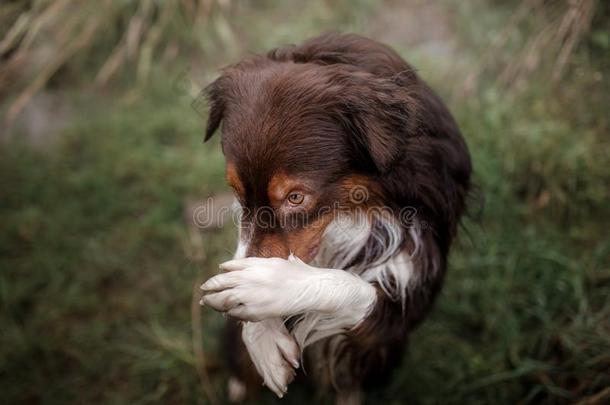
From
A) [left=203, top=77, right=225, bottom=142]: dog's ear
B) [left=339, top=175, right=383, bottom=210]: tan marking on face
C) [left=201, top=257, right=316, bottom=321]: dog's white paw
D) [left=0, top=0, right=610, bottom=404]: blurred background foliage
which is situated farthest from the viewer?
[left=0, top=0, right=610, bottom=404]: blurred background foliage

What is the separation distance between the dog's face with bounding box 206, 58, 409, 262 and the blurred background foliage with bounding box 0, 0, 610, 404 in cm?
87

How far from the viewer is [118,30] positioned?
16.2 feet

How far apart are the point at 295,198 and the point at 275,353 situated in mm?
595

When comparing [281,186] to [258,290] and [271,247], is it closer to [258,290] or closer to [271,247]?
[271,247]

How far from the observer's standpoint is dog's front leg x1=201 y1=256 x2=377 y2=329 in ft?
5.90

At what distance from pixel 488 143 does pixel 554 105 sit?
0.56 m

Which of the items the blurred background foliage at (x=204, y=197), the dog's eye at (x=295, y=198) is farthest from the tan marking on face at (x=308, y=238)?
the blurred background foliage at (x=204, y=197)

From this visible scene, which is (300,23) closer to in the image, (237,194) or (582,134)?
(582,134)

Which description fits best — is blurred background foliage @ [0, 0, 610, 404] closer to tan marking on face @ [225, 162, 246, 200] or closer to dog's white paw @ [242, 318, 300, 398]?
tan marking on face @ [225, 162, 246, 200]

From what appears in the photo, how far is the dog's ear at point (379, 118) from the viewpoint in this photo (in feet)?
5.97

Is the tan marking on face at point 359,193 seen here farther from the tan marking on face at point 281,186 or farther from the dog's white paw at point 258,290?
the dog's white paw at point 258,290

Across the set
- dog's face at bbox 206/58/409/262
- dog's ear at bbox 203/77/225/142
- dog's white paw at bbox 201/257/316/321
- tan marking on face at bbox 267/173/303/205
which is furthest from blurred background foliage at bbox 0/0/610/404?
dog's white paw at bbox 201/257/316/321

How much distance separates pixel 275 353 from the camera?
1.99m

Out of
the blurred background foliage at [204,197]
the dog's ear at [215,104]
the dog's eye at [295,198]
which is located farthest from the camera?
the blurred background foliage at [204,197]
